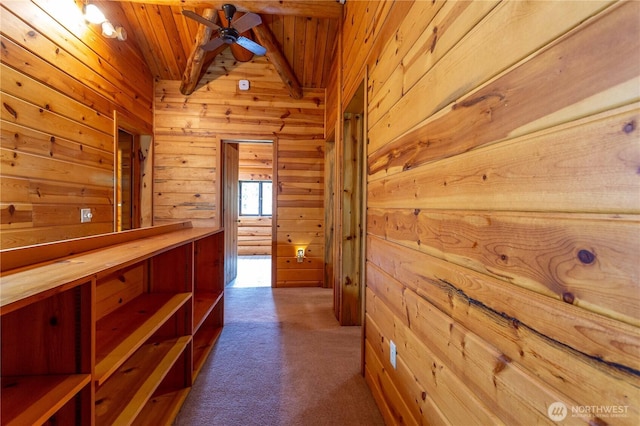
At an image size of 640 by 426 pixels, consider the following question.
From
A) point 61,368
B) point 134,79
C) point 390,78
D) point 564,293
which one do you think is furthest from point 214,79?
point 564,293

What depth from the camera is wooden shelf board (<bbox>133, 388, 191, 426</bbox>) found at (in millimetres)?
1483

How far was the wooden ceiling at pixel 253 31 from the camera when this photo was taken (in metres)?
2.95

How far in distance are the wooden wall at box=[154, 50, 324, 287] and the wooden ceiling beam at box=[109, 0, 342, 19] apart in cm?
113

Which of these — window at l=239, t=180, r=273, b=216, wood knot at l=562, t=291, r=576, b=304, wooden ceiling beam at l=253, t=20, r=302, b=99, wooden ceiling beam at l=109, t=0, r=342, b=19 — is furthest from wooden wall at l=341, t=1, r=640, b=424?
window at l=239, t=180, r=273, b=216

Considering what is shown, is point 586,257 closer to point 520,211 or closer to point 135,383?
point 520,211

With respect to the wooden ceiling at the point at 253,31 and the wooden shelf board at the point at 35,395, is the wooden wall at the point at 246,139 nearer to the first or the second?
the wooden ceiling at the point at 253,31

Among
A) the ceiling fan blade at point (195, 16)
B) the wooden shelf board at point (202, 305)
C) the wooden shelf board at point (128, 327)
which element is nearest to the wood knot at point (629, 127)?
the wooden shelf board at point (128, 327)

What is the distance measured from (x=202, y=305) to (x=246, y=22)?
2748 millimetres

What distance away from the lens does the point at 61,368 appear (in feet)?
2.88

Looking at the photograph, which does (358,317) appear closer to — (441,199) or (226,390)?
(226,390)

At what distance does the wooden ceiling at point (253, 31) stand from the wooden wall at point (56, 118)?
0.35m

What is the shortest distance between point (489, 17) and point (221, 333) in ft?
9.47

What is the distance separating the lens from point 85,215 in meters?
2.86

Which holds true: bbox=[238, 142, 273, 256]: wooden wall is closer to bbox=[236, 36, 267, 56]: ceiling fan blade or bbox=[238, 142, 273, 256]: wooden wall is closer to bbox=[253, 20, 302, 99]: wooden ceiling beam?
bbox=[253, 20, 302, 99]: wooden ceiling beam
